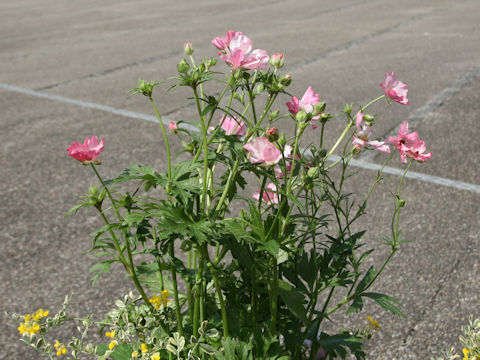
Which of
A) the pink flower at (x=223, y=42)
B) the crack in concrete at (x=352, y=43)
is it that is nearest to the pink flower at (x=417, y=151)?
the pink flower at (x=223, y=42)

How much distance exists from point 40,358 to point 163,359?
34.7 inches

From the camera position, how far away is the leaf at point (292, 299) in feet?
4.92

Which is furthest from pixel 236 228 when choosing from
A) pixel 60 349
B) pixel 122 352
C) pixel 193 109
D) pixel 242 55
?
pixel 193 109

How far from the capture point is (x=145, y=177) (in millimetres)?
1398

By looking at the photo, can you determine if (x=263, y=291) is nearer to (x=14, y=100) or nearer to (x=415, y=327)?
(x=415, y=327)

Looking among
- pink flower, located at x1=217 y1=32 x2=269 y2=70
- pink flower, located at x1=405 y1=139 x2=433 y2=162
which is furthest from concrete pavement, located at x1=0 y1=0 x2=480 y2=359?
pink flower, located at x1=217 y1=32 x2=269 y2=70

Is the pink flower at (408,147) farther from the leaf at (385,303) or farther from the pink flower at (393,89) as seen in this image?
the leaf at (385,303)

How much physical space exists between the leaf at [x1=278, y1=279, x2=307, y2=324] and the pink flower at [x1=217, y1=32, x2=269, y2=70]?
1.87 ft

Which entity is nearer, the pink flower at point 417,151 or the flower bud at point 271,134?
the flower bud at point 271,134

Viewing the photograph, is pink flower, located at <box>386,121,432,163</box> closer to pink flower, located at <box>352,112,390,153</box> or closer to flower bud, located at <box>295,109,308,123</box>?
pink flower, located at <box>352,112,390,153</box>

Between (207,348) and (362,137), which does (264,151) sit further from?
(207,348)

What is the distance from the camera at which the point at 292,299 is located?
4.97ft

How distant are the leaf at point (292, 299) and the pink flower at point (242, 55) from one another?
571 millimetres

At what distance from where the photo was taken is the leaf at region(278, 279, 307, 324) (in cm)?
150
